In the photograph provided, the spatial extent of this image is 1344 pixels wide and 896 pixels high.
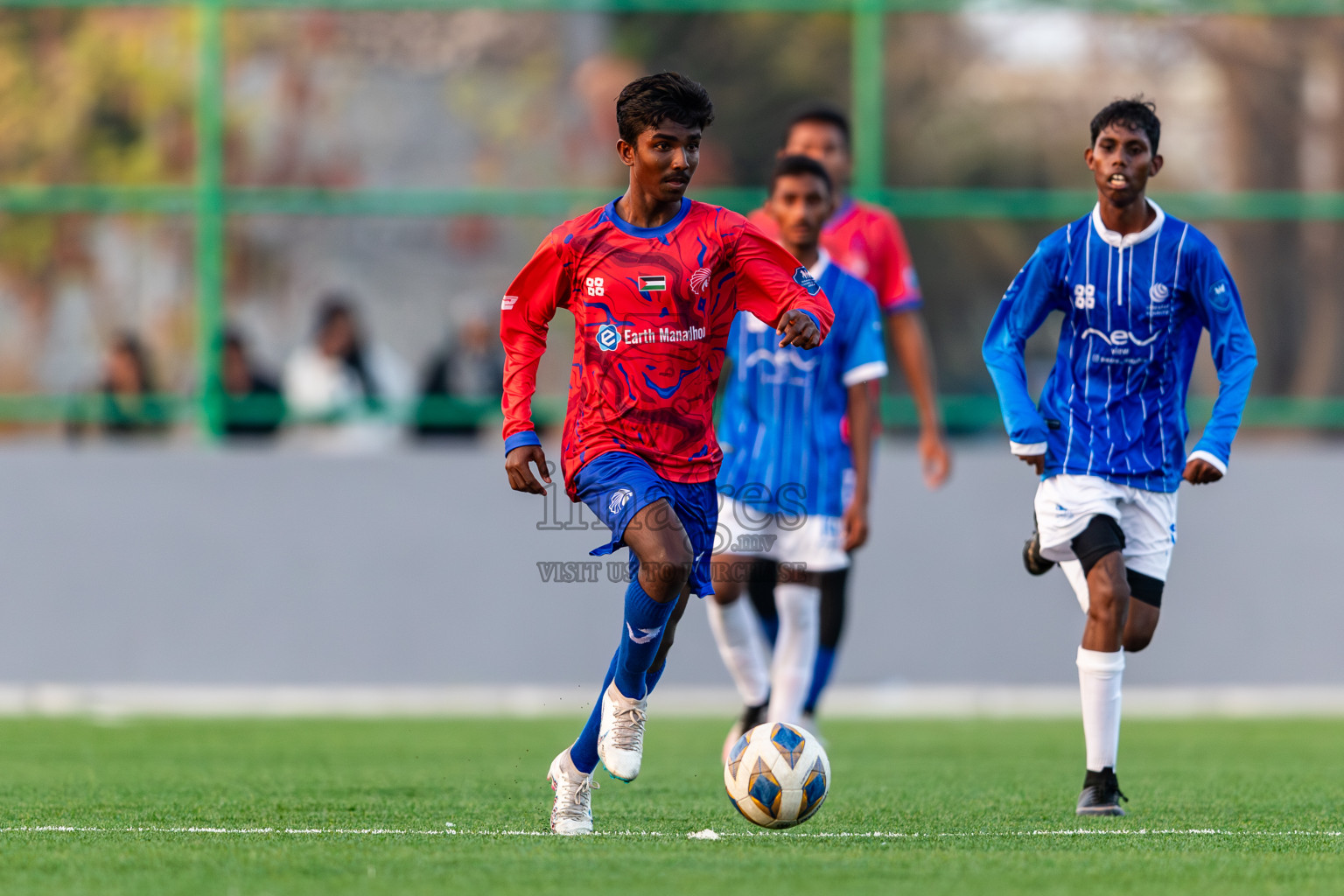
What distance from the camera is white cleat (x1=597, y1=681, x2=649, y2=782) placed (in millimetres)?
5508

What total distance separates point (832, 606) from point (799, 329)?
2.99 metres

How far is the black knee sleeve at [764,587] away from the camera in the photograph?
8047 millimetres

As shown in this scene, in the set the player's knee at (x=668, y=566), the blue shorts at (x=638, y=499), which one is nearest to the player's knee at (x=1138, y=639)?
the blue shorts at (x=638, y=499)

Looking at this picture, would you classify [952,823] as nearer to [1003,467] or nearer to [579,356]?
[579,356]

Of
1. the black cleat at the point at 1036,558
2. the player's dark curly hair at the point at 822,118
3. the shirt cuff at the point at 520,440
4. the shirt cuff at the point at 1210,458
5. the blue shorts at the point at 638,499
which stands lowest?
the black cleat at the point at 1036,558

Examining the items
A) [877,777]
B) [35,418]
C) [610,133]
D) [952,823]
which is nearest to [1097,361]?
[952,823]

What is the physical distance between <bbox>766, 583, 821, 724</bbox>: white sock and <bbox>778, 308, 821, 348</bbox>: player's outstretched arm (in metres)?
2.52

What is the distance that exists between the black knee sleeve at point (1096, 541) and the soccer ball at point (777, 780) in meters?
1.20

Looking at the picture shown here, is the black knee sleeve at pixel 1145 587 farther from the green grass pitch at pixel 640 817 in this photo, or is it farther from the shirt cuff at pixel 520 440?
the shirt cuff at pixel 520 440

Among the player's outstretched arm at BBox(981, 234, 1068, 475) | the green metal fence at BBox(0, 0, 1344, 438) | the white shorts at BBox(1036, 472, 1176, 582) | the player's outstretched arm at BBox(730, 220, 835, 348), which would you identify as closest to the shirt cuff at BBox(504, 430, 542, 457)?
the player's outstretched arm at BBox(730, 220, 835, 348)

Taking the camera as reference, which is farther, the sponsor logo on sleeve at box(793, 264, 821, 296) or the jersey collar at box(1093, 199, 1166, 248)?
the jersey collar at box(1093, 199, 1166, 248)

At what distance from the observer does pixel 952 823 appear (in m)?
6.02

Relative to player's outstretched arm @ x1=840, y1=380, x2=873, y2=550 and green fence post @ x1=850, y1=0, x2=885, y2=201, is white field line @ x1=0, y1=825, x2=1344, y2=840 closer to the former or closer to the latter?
player's outstretched arm @ x1=840, y1=380, x2=873, y2=550

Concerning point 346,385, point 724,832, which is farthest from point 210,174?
point 724,832
